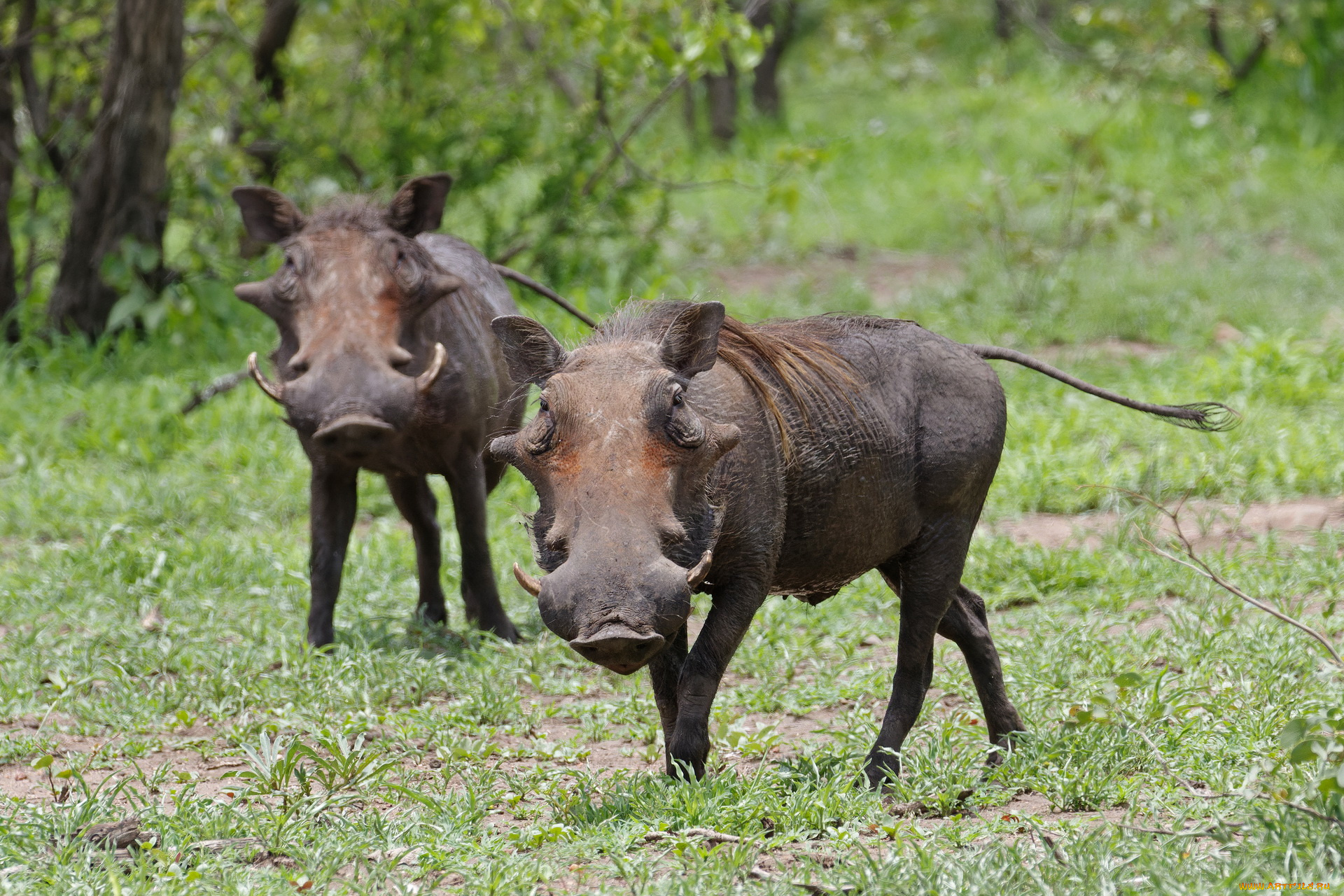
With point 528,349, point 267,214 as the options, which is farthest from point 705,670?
point 267,214

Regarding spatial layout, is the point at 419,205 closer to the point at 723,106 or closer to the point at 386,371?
the point at 386,371

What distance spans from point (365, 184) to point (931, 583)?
21.5 feet

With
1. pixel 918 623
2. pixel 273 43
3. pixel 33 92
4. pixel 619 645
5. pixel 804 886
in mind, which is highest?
pixel 273 43

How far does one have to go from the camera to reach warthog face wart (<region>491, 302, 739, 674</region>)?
2.70m

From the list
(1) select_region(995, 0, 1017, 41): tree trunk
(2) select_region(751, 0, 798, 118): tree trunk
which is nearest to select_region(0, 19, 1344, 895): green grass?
(2) select_region(751, 0, 798, 118): tree trunk

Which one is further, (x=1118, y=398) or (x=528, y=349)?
(x=1118, y=398)

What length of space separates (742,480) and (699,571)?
41 centimetres

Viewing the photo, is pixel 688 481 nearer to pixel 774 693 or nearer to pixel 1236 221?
pixel 774 693

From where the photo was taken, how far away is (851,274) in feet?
36.0

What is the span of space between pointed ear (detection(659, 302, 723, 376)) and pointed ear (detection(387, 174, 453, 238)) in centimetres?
215

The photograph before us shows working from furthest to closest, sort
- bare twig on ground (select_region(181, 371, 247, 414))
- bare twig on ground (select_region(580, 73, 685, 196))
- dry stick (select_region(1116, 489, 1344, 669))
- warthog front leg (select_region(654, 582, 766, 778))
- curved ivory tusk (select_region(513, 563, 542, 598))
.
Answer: bare twig on ground (select_region(580, 73, 685, 196)) → bare twig on ground (select_region(181, 371, 247, 414)) → warthog front leg (select_region(654, 582, 766, 778)) → dry stick (select_region(1116, 489, 1344, 669)) → curved ivory tusk (select_region(513, 563, 542, 598))

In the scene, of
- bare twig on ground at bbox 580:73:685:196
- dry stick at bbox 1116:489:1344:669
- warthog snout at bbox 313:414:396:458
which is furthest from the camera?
bare twig on ground at bbox 580:73:685:196

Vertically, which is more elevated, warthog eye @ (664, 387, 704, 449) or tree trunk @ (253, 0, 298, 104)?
tree trunk @ (253, 0, 298, 104)

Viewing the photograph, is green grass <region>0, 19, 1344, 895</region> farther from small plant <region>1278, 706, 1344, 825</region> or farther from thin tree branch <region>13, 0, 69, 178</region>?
thin tree branch <region>13, 0, 69, 178</region>
